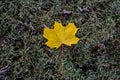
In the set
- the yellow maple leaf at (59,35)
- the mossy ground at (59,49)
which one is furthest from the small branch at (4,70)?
the yellow maple leaf at (59,35)

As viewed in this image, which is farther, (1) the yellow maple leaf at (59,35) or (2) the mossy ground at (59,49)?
(2) the mossy ground at (59,49)

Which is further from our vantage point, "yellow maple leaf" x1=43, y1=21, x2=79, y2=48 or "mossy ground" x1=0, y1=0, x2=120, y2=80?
"mossy ground" x1=0, y1=0, x2=120, y2=80

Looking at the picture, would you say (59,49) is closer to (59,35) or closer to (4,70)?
(59,35)

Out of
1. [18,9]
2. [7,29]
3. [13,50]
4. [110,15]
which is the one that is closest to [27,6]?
[18,9]

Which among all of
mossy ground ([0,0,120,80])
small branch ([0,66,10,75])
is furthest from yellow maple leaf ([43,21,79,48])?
small branch ([0,66,10,75])

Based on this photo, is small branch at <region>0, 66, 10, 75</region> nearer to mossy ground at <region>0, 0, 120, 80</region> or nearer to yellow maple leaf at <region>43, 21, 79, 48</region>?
mossy ground at <region>0, 0, 120, 80</region>

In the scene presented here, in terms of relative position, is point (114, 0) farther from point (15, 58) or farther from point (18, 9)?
point (15, 58)

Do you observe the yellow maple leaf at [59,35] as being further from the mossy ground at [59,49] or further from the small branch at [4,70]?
the small branch at [4,70]
